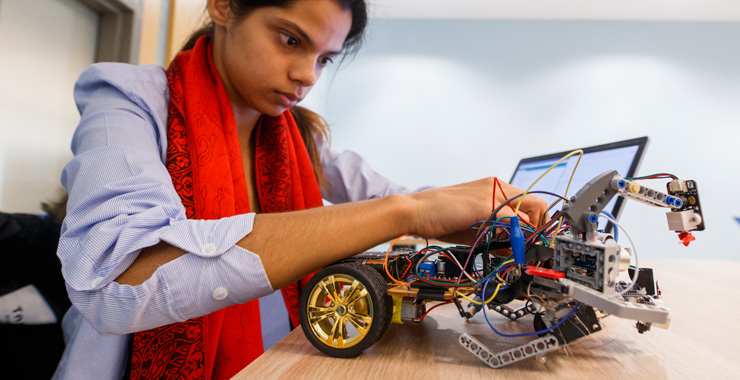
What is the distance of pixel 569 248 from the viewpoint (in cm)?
43

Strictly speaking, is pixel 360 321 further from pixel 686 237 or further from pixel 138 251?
pixel 686 237

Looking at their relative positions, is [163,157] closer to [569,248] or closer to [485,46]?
[569,248]

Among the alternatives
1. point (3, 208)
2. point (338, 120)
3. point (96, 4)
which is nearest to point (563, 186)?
point (3, 208)

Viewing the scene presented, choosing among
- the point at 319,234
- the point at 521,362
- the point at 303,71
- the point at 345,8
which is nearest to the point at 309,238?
the point at 319,234

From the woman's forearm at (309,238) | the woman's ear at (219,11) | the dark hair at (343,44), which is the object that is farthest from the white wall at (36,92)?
the woman's forearm at (309,238)

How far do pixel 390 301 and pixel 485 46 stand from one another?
3859 mm

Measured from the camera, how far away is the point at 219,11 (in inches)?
35.9

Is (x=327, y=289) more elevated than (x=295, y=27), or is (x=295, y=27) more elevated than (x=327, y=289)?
(x=295, y=27)

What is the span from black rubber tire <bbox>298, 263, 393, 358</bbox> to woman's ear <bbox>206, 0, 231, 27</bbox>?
721mm

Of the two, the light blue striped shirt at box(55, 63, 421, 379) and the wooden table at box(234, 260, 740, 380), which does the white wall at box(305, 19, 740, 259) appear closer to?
the wooden table at box(234, 260, 740, 380)

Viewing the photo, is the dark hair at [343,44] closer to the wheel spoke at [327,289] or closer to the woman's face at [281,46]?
the woman's face at [281,46]

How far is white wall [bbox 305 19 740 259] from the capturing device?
3.49 metres

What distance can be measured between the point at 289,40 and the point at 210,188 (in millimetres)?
345

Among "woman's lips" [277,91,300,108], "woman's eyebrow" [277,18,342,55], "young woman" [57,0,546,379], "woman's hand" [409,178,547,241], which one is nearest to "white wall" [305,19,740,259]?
"young woman" [57,0,546,379]
